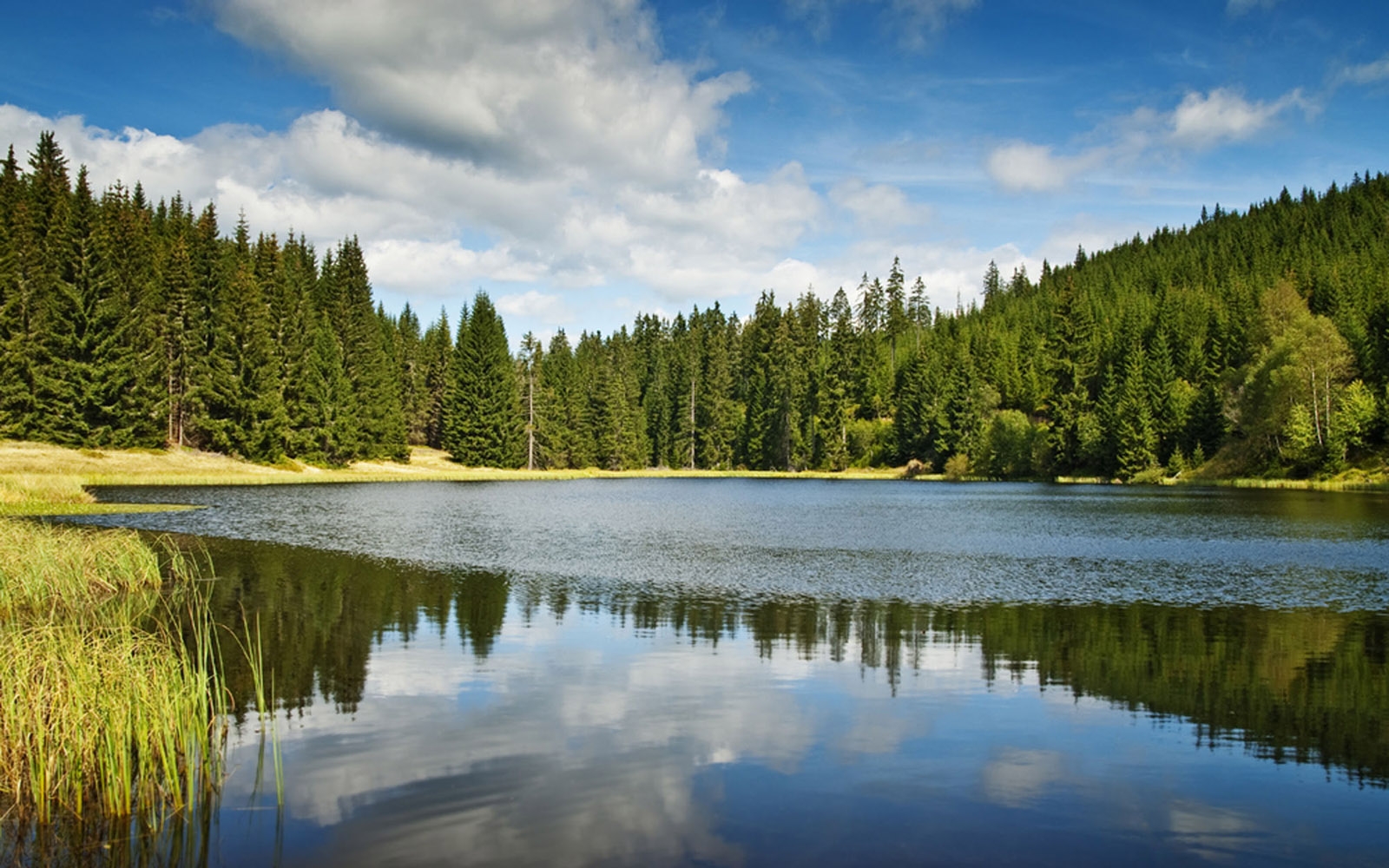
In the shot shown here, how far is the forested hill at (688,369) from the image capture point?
250 ft

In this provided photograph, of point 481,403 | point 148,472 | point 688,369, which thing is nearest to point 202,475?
point 148,472

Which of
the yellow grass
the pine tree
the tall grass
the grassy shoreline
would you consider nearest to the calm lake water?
the tall grass

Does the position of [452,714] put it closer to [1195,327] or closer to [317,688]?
[317,688]

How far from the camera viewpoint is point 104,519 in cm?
3894

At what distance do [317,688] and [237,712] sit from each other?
1837mm

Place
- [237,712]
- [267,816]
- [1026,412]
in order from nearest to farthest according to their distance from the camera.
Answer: [267,816] < [237,712] < [1026,412]

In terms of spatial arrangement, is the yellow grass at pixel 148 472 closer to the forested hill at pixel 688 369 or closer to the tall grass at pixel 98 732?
the forested hill at pixel 688 369

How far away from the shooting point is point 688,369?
495 feet

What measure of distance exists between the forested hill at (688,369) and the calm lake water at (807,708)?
5412 centimetres

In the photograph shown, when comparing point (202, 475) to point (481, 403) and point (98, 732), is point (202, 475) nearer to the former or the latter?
point (481, 403)

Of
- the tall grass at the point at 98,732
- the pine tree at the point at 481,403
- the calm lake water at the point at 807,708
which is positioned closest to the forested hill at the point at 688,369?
the pine tree at the point at 481,403

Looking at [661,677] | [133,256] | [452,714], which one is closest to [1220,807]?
[661,677]

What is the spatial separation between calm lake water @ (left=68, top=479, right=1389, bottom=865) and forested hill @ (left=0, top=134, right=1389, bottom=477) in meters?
54.1

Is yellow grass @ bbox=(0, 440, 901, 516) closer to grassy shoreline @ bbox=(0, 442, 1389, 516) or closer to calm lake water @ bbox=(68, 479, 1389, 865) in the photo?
grassy shoreline @ bbox=(0, 442, 1389, 516)
